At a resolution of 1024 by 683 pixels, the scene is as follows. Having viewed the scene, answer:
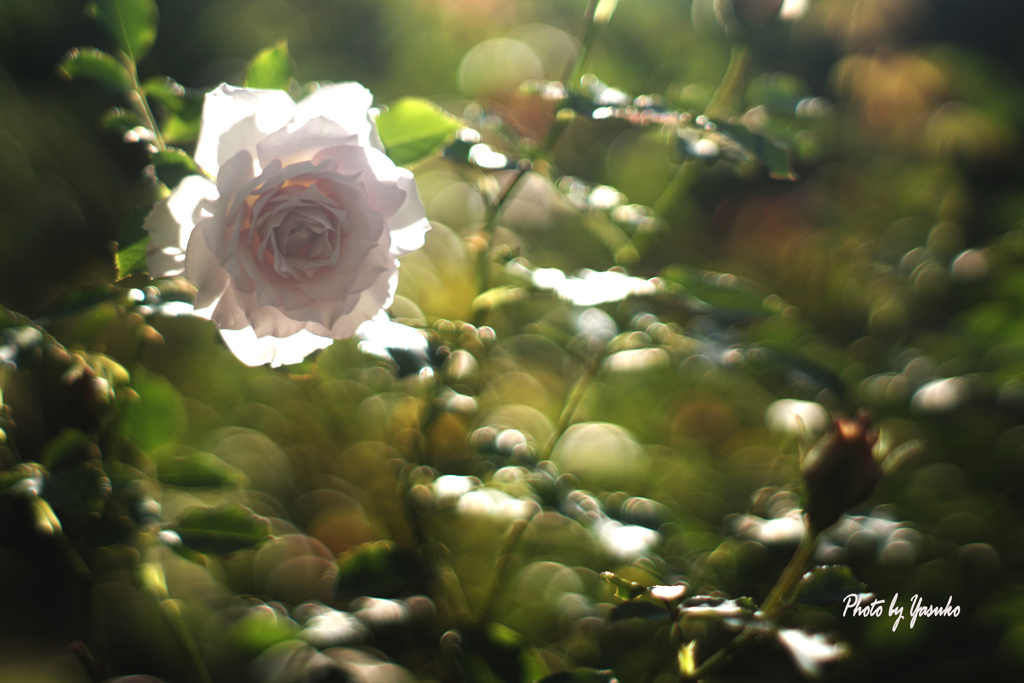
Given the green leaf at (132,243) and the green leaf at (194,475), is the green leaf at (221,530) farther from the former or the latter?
the green leaf at (132,243)

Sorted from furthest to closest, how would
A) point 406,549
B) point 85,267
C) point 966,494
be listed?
1. point 85,267
2. point 966,494
3. point 406,549

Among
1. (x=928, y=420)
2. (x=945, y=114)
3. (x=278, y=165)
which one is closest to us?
(x=278, y=165)

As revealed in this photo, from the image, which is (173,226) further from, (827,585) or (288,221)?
(827,585)

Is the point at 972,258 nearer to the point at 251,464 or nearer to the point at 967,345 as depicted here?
the point at 967,345

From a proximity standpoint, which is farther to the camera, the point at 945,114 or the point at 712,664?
the point at 945,114

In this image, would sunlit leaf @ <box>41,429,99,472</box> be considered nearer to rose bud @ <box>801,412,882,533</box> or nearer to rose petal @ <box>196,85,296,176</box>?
rose petal @ <box>196,85,296,176</box>

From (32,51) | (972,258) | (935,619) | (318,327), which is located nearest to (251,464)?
(318,327)
